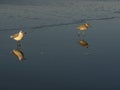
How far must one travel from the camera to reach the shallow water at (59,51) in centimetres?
877

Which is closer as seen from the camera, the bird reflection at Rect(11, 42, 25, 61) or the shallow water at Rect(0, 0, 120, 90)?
the shallow water at Rect(0, 0, 120, 90)

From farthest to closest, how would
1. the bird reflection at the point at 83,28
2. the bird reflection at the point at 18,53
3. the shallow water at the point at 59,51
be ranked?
the bird reflection at the point at 83,28, the bird reflection at the point at 18,53, the shallow water at the point at 59,51

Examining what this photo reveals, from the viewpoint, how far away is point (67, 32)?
47.3 feet

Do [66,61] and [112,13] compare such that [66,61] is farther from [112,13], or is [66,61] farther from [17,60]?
[112,13]

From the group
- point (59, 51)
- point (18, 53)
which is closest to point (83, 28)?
point (59, 51)

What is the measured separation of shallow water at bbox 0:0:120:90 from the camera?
A: 8.77 m

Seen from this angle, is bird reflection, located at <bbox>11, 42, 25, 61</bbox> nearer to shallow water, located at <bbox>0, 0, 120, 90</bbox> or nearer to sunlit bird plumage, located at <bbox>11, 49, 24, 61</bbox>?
sunlit bird plumage, located at <bbox>11, 49, 24, 61</bbox>

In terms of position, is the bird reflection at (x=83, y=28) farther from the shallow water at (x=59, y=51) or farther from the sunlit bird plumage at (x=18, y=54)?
the sunlit bird plumage at (x=18, y=54)

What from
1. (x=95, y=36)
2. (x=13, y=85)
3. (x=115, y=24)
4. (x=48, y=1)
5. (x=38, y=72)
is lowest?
(x=13, y=85)

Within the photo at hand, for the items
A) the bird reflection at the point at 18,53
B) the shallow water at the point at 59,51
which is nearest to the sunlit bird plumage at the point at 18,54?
the bird reflection at the point at 18,53

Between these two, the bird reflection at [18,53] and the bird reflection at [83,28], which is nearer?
the bird reflection at [18,53]

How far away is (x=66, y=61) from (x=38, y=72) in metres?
1.19

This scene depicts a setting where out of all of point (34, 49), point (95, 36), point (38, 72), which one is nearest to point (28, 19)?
point (95, 36)

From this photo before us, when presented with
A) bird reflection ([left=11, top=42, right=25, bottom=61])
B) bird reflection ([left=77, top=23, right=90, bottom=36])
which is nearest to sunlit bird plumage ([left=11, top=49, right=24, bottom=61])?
bird reflection ([left=11, top=42, right=25, bottom=61])
